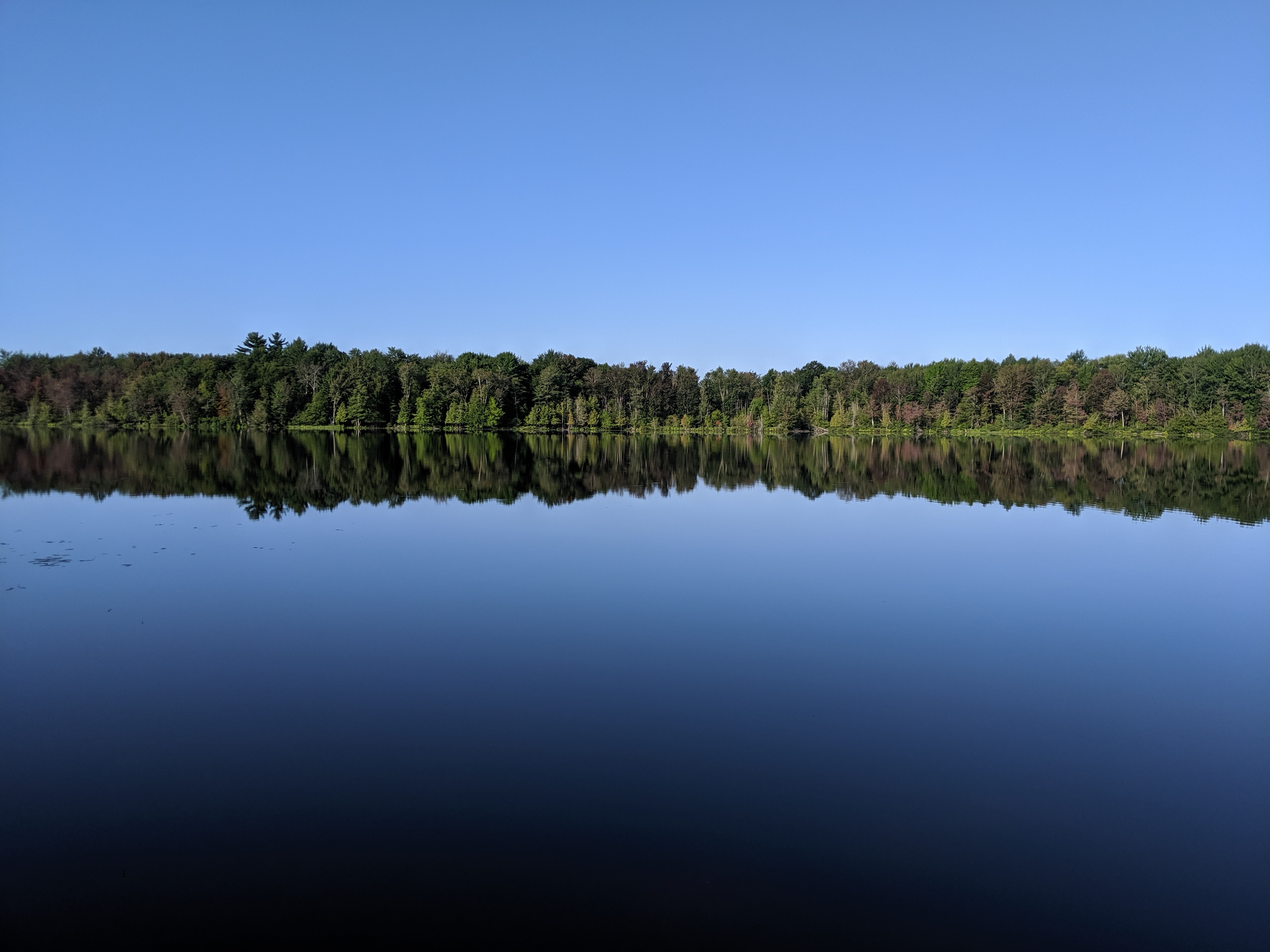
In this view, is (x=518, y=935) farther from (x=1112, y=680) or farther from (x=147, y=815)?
(x=1112, y=680)

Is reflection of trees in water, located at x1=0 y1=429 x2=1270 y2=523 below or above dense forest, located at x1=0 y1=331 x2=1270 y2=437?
below

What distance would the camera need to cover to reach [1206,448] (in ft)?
A: 194

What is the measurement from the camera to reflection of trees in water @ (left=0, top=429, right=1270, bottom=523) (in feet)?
76.5

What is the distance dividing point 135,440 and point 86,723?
58278 mm

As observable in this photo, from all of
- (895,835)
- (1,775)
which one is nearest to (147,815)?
(1,775)

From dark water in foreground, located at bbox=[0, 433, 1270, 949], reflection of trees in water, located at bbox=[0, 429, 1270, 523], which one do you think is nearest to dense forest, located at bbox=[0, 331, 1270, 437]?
reflection of trees in water, located at bbox=[0, 429, 1270, 523]

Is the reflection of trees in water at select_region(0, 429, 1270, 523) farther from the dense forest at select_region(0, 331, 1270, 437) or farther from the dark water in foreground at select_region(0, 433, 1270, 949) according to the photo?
the dense forest at select_region(0, 331, 1270, 437)

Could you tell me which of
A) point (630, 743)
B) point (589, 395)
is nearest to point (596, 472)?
point (630, 743)

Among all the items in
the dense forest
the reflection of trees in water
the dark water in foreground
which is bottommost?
the dark water in foreground

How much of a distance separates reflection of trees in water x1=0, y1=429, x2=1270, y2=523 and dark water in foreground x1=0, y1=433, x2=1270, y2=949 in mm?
8246

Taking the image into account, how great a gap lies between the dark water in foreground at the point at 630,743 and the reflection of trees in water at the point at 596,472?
8246 millimetres

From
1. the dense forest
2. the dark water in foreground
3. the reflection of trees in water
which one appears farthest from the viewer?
the dense forest

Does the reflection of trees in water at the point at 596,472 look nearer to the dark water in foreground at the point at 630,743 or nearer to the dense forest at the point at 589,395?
the dark water in foreground at the point at 630,743

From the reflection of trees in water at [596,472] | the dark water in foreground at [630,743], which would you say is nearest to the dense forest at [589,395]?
the reflection of trees in water at [596,472]
